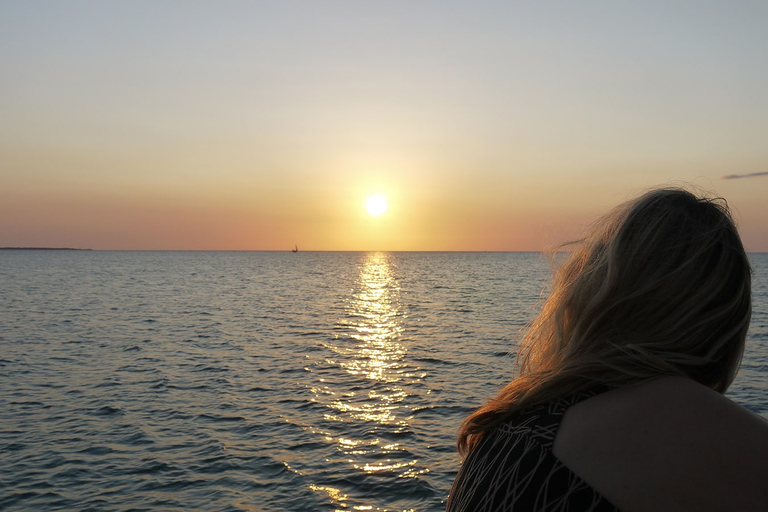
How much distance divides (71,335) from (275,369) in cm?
1264

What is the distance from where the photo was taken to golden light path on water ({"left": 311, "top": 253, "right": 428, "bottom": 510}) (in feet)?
36.8

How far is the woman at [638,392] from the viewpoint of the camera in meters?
1.55

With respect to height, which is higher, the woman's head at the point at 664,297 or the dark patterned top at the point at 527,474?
the woman's head at the point at 664,297

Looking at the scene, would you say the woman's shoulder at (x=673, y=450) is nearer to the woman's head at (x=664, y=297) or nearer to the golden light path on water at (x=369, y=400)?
the woman's head at (x=664, y=297)

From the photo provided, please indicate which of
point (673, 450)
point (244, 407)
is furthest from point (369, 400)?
point (673, 450)

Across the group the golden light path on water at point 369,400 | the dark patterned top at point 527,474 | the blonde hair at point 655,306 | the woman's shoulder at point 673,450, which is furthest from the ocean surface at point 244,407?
the woman's shoulder at point 673,450

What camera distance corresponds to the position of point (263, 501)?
9758 mm

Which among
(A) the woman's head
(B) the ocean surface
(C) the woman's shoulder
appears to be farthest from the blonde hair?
(B) the ocean surface

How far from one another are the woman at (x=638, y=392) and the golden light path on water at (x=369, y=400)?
325 inches

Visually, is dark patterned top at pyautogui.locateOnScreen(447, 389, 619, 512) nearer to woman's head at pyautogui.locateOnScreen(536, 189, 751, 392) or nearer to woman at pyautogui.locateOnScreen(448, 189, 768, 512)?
woman at pyautogui.locateOnScreen(448, 189, 768, 512)

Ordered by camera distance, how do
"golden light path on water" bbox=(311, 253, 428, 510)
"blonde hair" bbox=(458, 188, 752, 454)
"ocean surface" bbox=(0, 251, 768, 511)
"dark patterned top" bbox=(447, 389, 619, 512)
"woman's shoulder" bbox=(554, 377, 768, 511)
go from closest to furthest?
1. "woman's shoulder" bbox=(554, 377, 768, 511)
2. "dark patterned top" bbox=(447, 389, 619, 512)
3. "blonde hair" bbox=(458, 188, 752, 454)
4. "ocean surface" bbox=(0, 251, 768, 511)
5. "golden light path on water" bbox=(311, 253, 428, 510)

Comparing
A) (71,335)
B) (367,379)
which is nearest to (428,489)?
(367,379)

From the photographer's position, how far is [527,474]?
186 cm

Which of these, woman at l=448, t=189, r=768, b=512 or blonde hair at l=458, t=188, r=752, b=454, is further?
blonde hair at l=458, t=188, r=752, b=454
